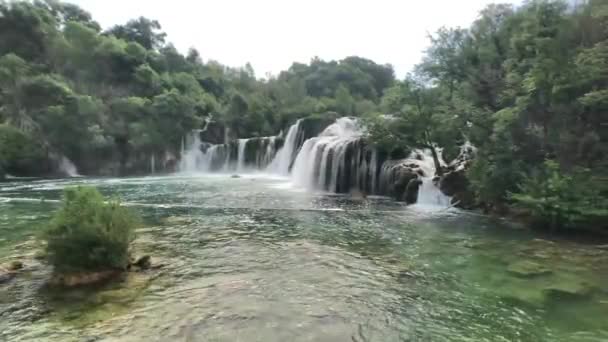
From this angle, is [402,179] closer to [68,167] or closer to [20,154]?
[20,154]

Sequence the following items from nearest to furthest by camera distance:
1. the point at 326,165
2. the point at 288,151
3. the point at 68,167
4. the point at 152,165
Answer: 1. the point at 326,165
2. the point at 288,151
3. the point at 68,167
4. the point at 152,165

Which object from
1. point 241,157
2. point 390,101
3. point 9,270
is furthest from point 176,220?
point 241,157

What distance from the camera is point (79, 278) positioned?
21.9 ft

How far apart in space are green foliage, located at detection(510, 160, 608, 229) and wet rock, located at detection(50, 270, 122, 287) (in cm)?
1023

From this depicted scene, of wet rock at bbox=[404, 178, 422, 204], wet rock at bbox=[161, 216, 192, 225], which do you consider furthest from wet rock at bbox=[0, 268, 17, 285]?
wet rock at bbox=[404, 178, 422, 204]

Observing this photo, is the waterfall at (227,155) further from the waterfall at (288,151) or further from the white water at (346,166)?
the white water at (346,166)

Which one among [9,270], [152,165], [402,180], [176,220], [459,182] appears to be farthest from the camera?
[152,165]

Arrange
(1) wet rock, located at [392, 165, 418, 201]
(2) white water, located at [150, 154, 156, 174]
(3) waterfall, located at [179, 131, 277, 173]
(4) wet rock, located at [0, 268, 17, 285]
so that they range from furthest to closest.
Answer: (2) white water, located at [150, 154, 156, 174] < (3) waterfall, located at [179, 131, 277, 173] < (1) wet rock, located at [392, 165, 418, 201] < (4) wet rock, located at [0, 268, 17, 285]

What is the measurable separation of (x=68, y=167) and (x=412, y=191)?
98.1 feet

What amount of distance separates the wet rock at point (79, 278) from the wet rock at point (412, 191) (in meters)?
12.5

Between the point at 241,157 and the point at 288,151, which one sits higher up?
the point at 288,151

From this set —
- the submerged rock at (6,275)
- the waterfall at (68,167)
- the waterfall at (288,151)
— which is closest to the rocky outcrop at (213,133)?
the waterfall at (68,167)

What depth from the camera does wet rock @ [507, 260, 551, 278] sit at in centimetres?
722

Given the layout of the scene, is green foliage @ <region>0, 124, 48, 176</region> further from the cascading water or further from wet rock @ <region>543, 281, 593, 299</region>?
wet rock @ <region>543, 281, 593, 299</region>
